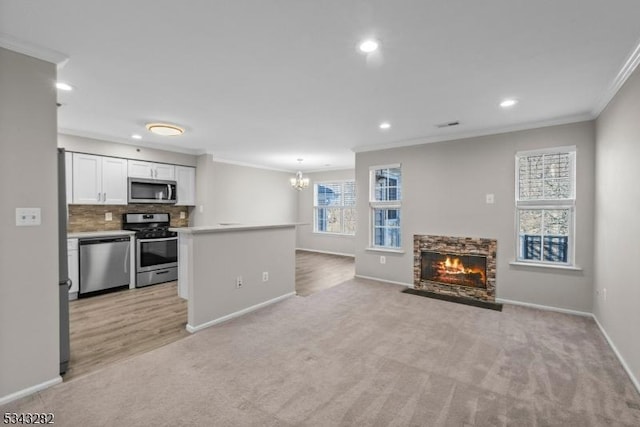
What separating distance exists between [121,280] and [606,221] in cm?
651

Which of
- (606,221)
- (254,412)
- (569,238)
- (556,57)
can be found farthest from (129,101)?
(569,238)

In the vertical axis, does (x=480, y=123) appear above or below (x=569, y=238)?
above

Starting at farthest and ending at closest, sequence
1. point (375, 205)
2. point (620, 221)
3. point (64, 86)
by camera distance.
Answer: point (375, 205) → point (64, 86) → point (620, 221)

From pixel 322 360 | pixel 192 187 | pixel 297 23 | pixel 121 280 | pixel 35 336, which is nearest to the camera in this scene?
pixel 297 23

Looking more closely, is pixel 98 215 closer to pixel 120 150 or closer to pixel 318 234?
pixel 120 150

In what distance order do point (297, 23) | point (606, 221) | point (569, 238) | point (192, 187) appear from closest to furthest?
point (297, 23) < point (606, 221) < point (569, 238) < point (192, 187)

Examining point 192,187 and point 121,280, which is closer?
point 121,280

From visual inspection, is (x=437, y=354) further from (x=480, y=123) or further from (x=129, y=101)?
(x=129, y=101)

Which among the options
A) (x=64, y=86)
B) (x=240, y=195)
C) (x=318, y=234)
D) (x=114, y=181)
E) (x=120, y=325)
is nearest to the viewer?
(x=64, y=86)

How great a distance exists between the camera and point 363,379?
2352mm

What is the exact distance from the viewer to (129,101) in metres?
3.32

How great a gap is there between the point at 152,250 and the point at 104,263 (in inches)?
27.6

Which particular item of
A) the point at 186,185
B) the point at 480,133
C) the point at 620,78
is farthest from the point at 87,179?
the point at 620,78

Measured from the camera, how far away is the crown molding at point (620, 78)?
2.27 metres
